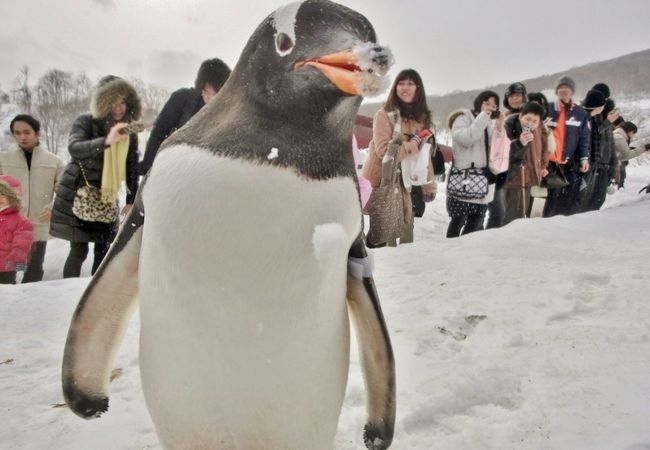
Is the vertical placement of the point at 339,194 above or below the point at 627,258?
above

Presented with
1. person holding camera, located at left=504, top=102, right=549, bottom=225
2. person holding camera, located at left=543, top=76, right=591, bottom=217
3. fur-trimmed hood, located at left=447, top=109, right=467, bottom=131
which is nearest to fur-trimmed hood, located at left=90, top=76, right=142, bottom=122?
fur-trimmed hood, located at left=447, top=109, right=467, bottom=131

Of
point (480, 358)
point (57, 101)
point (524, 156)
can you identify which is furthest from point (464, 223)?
point (57, 101)

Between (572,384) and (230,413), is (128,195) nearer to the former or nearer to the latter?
(230,413)

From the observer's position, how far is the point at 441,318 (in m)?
2.13

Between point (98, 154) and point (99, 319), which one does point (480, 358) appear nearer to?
point (99, 319)

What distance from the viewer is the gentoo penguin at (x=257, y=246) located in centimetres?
86

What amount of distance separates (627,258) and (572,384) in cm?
160

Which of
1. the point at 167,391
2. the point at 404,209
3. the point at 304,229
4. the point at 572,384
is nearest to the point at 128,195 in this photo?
the point at 404,209

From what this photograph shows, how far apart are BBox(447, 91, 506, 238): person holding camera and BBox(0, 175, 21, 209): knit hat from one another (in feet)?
10.5

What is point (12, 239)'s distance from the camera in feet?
10.7

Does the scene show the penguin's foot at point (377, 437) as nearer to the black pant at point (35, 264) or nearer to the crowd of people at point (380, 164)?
the crowd of people at point (380, 164)

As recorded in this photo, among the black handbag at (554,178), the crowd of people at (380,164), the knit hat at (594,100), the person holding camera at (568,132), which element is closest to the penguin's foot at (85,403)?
the crowd of people at (380,164)

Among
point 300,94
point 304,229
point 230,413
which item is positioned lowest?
point 230,413

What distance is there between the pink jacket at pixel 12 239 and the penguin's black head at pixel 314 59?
3.04 meters
